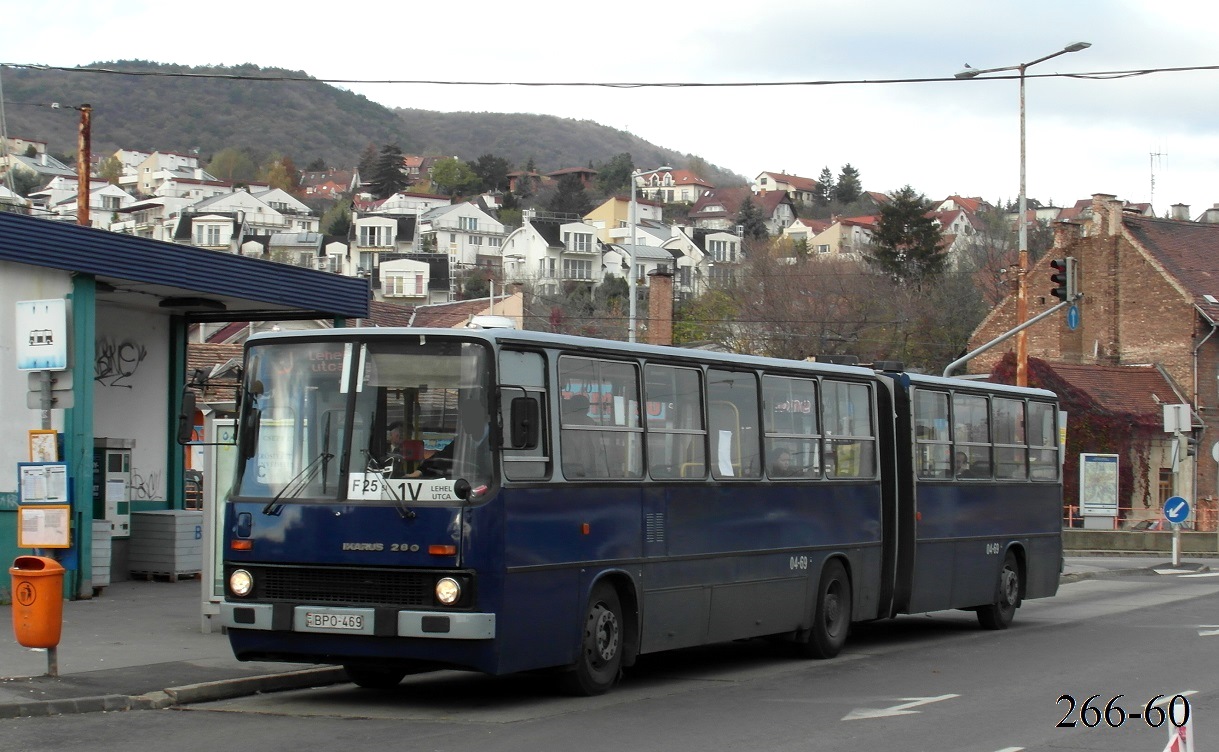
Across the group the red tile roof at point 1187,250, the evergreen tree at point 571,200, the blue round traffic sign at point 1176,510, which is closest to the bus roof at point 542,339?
the blue round traffic sign at point 1176,510

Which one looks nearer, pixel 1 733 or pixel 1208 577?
pixel 1 733

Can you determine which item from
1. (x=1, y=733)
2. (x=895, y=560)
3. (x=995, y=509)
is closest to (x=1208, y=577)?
(x=995, y=509)

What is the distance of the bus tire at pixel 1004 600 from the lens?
64.2ft

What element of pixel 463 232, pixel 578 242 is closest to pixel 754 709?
pixel 578 242

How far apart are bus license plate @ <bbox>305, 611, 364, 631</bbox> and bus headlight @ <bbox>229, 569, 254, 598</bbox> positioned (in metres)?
0.58

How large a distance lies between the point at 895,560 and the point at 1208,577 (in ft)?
52.6

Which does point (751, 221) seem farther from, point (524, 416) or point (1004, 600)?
point (524, 416)

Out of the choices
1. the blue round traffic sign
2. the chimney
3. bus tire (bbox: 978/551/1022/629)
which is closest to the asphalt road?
bus tire (bbox: 978/551/1022/629)

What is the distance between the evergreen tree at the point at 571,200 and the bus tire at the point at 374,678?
6383 inches

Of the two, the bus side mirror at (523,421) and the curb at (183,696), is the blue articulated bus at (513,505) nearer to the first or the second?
the bus side mirror at (523,421)

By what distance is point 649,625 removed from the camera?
12.8 metres

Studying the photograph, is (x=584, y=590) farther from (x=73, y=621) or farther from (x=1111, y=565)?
(x=1111, y=565)

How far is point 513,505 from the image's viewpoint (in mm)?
11156

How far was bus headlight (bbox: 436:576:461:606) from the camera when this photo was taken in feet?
35.6
